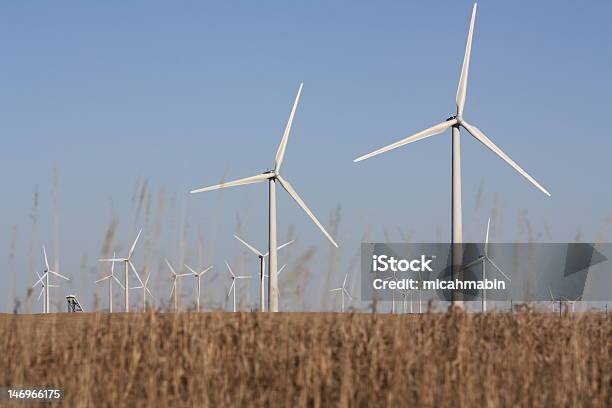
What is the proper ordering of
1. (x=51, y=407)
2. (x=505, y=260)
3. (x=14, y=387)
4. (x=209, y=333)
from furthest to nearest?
1. (x=505, y=260)
2. (x=209, y=333)
3. (x=14, y=387)
4. (x=51, y=407)

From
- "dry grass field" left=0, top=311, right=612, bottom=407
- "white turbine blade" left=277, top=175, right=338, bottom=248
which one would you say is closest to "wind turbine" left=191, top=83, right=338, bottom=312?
"white turbine blade" left=277, top=175, right=338, bottom=248

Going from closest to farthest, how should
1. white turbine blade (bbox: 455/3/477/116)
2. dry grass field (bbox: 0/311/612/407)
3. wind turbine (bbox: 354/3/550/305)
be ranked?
dry grass field (bbox: 0/311/612/407)
wind turbine (bbox: 354/3/550/305)
white turbine blade (bbox: 455/3/477/116)

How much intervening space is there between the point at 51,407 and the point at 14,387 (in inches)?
57.0

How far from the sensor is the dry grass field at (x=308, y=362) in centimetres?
1543

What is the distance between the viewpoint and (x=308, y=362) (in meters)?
15.8

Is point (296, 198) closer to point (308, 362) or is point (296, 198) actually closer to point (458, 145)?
point (458, 145)

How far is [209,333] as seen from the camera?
58.2ft

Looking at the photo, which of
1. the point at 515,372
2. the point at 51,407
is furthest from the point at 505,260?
the point at 51,407

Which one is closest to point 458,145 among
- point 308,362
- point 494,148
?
point 494,148

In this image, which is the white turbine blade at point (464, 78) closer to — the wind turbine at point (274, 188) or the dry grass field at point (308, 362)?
the wind turbine at point (274, 188)

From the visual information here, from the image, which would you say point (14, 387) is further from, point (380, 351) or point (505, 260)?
point (505, 260)

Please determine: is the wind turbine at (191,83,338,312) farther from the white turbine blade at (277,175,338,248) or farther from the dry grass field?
the dry grass field

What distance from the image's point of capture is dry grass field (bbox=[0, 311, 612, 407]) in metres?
15.4

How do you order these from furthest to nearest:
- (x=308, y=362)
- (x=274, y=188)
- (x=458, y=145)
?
(x=274, y=188) < (x=458, y=145) < (x=308, y=362)
